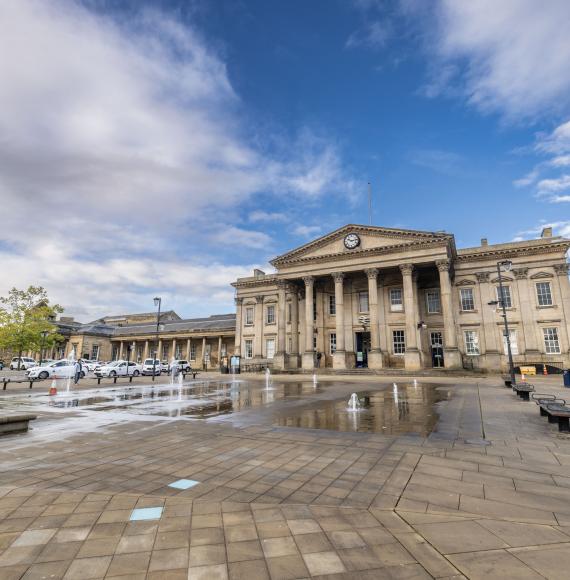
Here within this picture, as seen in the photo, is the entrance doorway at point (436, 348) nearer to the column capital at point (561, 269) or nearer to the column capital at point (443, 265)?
the column capital at point (443, 265)

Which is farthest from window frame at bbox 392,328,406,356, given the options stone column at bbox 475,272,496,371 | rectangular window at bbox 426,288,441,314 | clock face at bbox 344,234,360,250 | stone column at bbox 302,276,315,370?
clock face at bbox 344,234,360,250

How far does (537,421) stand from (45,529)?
36.7 feet

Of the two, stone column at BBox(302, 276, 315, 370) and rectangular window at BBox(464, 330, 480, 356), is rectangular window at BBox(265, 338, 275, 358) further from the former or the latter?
rectangular window at BBox(464, 330, 480, 356)

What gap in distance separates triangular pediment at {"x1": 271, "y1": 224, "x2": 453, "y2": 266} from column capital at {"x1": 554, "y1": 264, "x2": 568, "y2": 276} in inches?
415

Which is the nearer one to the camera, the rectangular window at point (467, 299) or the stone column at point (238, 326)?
the rectangular window at point (467, 299)

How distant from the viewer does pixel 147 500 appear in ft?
13.9

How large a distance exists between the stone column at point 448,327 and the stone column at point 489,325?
16.4 feet

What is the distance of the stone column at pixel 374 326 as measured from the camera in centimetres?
3569

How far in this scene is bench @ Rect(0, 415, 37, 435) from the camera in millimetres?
8012

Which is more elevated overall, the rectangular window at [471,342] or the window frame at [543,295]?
the window frame at [543,295]

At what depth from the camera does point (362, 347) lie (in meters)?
42.7

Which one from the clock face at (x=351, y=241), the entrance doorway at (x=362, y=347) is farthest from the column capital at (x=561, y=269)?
the entrance doorway at (x=362, y=347)

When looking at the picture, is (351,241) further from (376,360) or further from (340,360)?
(376,360)

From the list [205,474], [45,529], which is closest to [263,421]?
[205,474]
